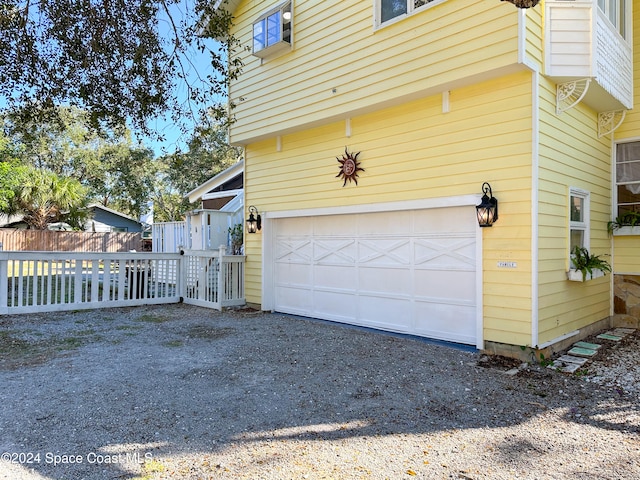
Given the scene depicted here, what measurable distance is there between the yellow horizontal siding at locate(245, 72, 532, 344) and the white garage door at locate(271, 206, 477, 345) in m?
0.35

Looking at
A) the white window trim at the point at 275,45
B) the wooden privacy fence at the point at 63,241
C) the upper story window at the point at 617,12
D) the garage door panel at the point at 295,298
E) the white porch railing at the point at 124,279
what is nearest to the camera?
the upper story window at the point at 617,12

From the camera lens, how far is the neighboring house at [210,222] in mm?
9445

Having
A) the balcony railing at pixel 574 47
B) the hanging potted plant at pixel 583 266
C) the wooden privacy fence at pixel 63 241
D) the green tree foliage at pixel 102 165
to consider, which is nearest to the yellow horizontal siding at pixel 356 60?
the balcony railing at pixel 574 47

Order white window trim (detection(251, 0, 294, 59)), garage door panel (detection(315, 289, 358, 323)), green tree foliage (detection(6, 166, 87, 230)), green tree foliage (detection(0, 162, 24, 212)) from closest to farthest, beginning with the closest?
garage door panel (detection(315, 289, 358, 323)), white window trim (detection(251, 0, 294, 59)), green tree foliage (detection(0, 162, 24, 212)), green tree foliage (detection(6, 166, 87, 230))

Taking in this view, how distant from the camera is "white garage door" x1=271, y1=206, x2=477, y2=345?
5637mm

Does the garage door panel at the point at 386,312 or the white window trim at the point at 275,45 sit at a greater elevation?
the white window trim at the point at 275,45

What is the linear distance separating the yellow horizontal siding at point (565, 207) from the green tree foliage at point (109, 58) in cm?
426

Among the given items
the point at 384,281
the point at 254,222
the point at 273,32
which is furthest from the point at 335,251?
the point at 273,32

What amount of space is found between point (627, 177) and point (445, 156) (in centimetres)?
336

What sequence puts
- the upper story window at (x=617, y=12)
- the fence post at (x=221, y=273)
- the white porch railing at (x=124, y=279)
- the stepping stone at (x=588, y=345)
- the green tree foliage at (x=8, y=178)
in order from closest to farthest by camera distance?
the stepping stone at (x=588, y=345) → the upper story window at (x=617, y=12) → the white porch railing at (x=124, y=279) → the fence post at (x=221, y=273) → the green tree foliage at (x=8, y=178)

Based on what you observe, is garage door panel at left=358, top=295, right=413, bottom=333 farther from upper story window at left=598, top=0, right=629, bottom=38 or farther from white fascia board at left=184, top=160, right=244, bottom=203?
white fascia board at left=184, top=160, right=244, bottom=203

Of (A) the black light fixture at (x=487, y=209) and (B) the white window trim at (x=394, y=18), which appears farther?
(B) the white window trim at (x=394, y=18)

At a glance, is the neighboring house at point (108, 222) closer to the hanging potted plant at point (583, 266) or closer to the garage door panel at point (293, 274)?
the garage door panel at point (293, 274)

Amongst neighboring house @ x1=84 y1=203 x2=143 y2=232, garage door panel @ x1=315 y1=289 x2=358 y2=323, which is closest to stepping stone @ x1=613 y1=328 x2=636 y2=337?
garage door panel @ x1=315 y1=289 x2=358 y2=323
